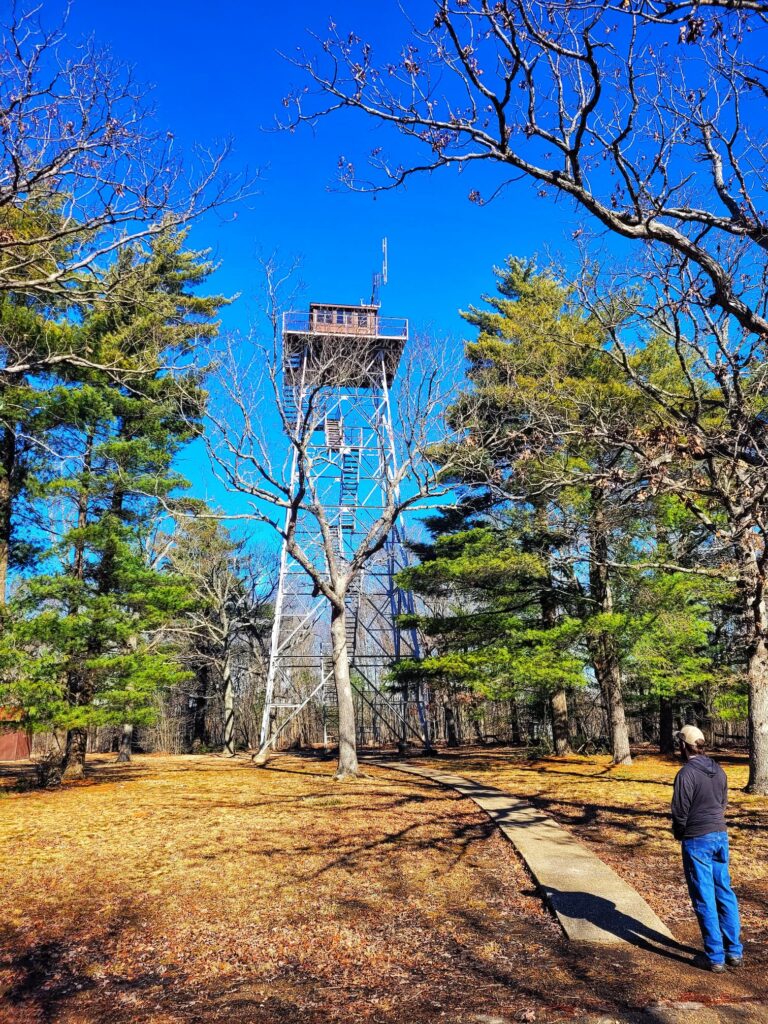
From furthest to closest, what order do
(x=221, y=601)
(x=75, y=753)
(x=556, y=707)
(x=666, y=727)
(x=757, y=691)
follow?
(x=221, y=601), (x=666, y=727), (x=556, y=707), (x=75, y=753), (x=757, y=691)

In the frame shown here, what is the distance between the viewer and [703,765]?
432 centimetres

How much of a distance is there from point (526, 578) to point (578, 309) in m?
5.74

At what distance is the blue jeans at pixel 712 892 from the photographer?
13.4 feet

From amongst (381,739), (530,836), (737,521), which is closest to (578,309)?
(737,521)

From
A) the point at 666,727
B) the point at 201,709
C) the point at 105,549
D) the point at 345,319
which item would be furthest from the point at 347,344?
the point at 201,709

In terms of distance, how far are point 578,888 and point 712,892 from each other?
1761mm

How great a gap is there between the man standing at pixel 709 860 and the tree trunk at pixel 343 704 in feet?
27.3

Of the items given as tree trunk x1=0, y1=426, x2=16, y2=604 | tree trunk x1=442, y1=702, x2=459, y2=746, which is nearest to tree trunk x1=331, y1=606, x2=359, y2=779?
tree trunk x1=0, y1=426, x2=16, y2=604

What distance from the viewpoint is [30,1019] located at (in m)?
3.68

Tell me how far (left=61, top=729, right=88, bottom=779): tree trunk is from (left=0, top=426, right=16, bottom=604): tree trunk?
11.1 ft

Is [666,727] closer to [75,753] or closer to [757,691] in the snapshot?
[757,691]

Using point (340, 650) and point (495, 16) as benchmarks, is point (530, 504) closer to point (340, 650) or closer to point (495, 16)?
point (340, 650)

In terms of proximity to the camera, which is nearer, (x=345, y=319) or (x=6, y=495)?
(x=6, y=495)

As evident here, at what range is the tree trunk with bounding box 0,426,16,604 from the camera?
39.8 ft
